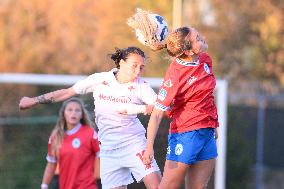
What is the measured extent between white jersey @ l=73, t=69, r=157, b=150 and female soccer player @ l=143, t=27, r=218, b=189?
604 millimetres

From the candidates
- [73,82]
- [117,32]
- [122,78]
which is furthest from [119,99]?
[117,32]

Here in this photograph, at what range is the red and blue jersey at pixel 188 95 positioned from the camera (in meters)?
5.93

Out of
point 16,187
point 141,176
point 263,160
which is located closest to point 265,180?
point 263,160

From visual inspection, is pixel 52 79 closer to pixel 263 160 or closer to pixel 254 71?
pixel 263 160

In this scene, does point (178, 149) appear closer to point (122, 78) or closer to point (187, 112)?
point (187, 112)

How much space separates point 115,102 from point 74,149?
1.48m

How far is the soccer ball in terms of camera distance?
20.8ft

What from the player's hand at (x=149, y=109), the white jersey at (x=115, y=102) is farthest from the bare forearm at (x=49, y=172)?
the player's hand at (x=149, y=109)

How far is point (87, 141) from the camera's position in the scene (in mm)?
7992

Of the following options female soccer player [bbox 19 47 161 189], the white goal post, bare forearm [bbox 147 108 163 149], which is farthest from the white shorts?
the white goal post

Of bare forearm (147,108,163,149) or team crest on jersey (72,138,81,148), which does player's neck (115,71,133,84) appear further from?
team crest on jersey (72,138,81,148)

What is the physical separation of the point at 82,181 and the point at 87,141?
0.42 metres

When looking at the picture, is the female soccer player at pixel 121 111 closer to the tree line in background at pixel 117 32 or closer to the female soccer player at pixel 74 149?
the female soccer player at pixel 74 149

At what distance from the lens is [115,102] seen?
6.66 m
